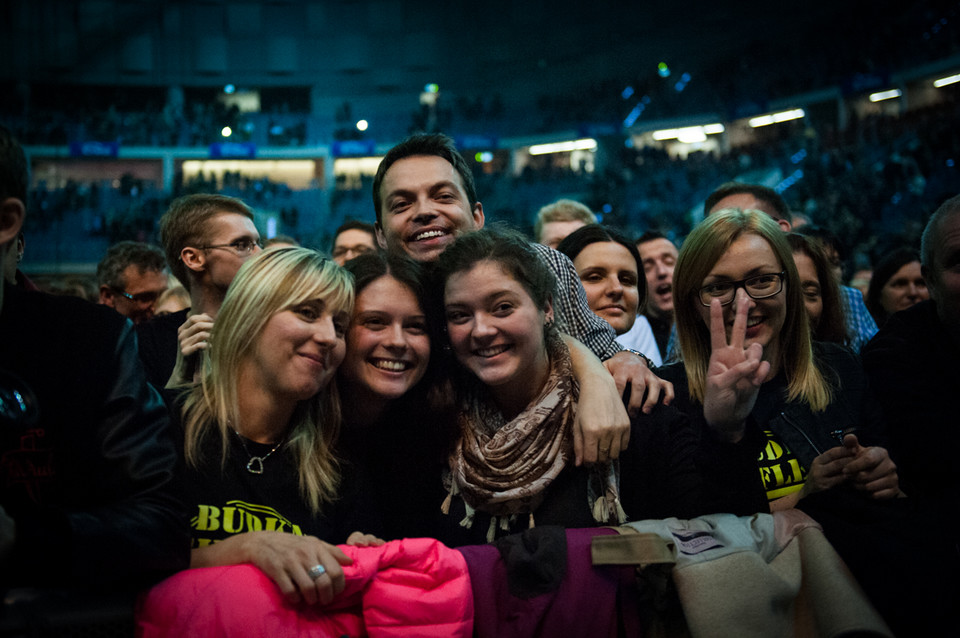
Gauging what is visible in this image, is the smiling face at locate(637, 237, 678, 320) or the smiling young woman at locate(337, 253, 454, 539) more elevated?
the smiling face at locate(637, 237, 678, 320)

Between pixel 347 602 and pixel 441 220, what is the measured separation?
1.66 meters

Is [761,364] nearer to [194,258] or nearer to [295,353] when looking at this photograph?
[295,353]

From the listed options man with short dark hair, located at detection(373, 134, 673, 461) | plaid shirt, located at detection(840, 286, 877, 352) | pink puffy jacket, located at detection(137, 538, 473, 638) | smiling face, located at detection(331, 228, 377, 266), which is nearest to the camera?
pink puffy jacket, located at detection(137, 538, 473, 638)

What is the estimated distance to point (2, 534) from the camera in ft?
4.21

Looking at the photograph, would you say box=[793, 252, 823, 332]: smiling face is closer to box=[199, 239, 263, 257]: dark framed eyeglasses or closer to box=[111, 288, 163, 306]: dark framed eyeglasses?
box=[199, 239, 263, 257]: dark framed eyeglasses

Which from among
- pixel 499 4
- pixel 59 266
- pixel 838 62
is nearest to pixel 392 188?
pixel 59 266

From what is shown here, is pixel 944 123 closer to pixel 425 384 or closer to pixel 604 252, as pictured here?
pixel 604 252

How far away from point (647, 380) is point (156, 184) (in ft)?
101

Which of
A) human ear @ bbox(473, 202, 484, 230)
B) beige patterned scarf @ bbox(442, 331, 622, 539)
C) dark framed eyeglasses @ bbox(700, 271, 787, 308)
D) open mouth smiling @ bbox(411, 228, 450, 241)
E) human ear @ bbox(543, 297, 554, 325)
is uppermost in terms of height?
human ear @ bbox(473, 202, 484, 230)

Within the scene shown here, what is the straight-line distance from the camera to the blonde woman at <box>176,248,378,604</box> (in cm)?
188

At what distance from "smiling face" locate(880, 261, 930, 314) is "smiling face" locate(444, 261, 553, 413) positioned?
3289 millimetres

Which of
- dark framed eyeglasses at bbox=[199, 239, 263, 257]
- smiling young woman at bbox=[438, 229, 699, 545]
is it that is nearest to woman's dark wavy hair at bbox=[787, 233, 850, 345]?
smiling young woman at bbox=[438, 229, 699, 545]

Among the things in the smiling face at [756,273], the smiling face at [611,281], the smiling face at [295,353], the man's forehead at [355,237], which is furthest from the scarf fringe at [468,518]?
the man's forehead at [355,237]

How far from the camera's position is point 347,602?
1630mm
